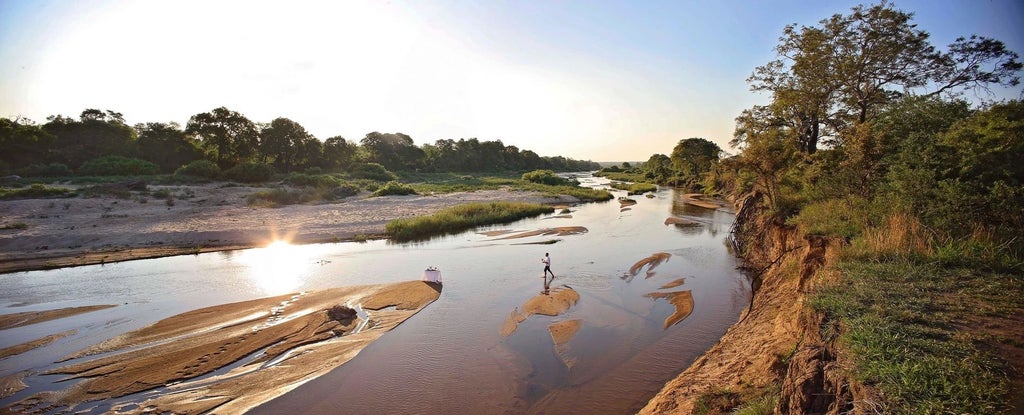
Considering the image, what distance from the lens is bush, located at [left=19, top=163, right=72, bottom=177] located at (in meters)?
42.4

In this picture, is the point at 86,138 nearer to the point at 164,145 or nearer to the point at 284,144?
the point at 164,145

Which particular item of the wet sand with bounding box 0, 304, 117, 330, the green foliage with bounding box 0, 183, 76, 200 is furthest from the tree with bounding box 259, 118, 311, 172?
the wet sand with bounding box 0, 304, 117, 330

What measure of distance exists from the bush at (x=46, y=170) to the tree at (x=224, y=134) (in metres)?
15.7

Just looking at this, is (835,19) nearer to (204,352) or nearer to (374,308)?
(374,308)

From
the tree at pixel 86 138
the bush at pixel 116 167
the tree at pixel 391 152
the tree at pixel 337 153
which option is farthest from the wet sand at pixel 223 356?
the tree at pixel 391 152

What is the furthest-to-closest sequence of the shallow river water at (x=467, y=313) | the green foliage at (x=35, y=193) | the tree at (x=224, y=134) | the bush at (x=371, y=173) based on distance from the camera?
1. the bush at (x=371, y=173)
2. the tree at (x=224, y=134)
3. the green foliage at (x=35, y=193)
4. the shallow river water at (x=467, y=313)

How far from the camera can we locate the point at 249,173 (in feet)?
170

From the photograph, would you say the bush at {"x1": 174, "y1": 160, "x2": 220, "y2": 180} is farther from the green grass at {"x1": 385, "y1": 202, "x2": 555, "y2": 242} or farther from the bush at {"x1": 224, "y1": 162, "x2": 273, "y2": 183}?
the green grass at {"x1": 385, "y1": 202, "x2": 555, "y2": 242}

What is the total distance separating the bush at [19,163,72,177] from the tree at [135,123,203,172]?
957 cm

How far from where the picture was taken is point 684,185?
74.7 meters

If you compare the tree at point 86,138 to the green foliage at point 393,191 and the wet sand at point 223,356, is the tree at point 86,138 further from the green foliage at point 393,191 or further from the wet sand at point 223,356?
the wet sand at point 223,356

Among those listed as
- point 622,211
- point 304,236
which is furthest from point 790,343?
point 622,211

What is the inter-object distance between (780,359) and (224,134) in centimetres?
7160

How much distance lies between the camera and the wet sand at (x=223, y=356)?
9.43 m
